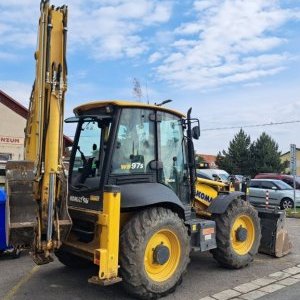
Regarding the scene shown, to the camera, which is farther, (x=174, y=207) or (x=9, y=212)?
(x=174, y=207)

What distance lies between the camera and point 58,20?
5.66 metres

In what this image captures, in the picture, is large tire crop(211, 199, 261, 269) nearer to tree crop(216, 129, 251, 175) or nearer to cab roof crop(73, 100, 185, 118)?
cab roof crop(73, 100, 185, 118)

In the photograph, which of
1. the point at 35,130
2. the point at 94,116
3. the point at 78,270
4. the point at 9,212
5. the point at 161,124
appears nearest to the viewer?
the point at 9,212

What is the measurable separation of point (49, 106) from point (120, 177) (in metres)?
1.35

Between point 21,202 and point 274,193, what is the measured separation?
18038 mm

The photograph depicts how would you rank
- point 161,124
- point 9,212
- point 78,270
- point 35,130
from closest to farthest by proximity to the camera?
point 9,212, point 35,130, point 161,124, point 78,270

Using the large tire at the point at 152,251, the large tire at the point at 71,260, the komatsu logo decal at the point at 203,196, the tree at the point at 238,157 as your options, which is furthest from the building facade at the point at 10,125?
the tree at the point at 238,157

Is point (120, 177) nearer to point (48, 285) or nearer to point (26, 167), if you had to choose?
point (26, 167)

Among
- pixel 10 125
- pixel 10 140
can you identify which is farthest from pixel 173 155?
pixel 10 125

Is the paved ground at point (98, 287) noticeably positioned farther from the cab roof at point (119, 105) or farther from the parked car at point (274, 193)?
the parked car at point (274, 193)

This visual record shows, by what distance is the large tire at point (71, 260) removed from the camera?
23.3 ft

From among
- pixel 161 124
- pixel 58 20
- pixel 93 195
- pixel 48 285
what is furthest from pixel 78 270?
pixel 58 20

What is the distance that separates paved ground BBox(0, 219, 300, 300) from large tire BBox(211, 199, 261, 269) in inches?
7.9

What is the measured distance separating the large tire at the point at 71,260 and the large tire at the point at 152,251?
5.41 ft
